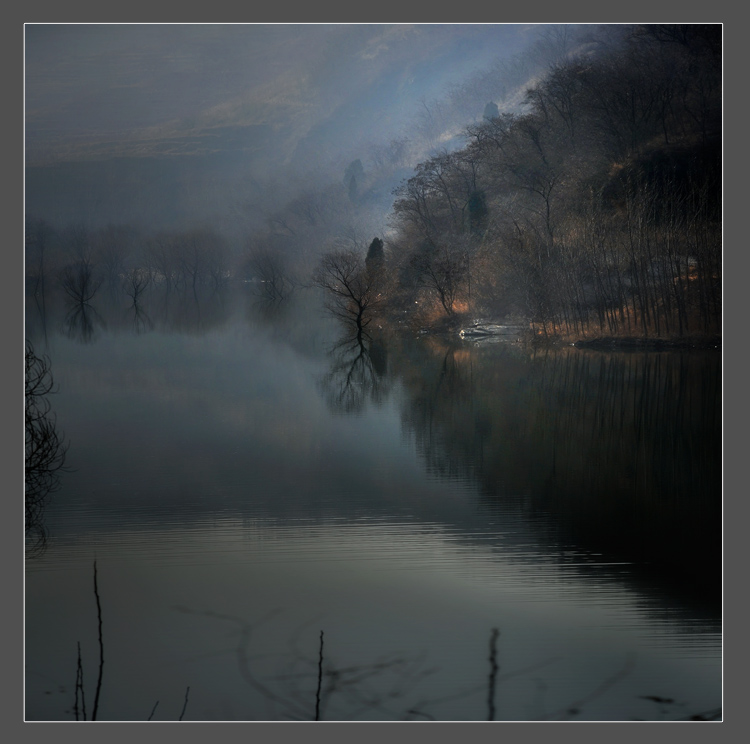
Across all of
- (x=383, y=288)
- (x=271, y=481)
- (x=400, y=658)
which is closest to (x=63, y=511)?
(x=271, y=481)

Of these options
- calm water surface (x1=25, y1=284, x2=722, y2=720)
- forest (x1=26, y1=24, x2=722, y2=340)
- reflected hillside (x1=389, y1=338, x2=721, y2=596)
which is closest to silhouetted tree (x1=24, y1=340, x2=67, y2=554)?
calm water surface (x1=25, y1=284, x2=722, y2=720)

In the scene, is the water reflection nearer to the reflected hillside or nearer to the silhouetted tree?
the reflected hillside

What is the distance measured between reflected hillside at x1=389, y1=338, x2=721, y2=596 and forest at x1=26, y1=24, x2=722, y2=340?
932mm

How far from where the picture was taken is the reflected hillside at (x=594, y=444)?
19.7 feet

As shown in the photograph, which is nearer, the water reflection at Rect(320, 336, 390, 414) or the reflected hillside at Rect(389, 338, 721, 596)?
the reflected hillside at Rect(389, 338, 721, 596)

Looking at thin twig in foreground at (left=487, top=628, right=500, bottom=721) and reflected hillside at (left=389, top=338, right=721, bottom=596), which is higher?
reflected hillside at (left=389, top=338, right=721, bottom=596)

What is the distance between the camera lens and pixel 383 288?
14.9 m

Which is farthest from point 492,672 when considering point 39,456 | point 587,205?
point 587,205

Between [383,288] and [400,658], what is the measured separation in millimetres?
10916

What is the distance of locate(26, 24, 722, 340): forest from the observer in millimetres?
9383

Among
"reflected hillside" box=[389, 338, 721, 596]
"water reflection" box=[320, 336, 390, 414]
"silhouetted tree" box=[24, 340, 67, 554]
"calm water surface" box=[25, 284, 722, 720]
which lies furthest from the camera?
"water reflection" box=[320, 336, 390, 414]

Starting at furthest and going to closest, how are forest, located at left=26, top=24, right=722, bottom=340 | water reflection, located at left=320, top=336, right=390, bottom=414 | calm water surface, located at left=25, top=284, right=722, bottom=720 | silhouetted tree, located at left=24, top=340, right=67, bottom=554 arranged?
water reflection, located at left=320, top=336, right=390, bottom=414, forest, located at left=26, top=24, right=722, bottom=340, silhouetted tree, located at left=24, top=340, right=67, bottom=554, calm water surface, located at left=25, top=284, right=722, bottom=720

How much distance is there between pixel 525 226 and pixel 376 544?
9871 mm

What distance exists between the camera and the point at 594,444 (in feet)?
27.6
